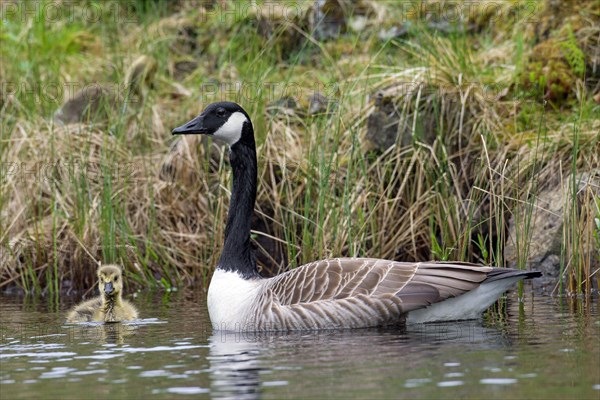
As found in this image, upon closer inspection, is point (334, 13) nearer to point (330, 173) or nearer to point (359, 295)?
point (330, 173)

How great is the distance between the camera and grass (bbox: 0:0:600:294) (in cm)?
1150

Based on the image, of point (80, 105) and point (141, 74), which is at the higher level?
point (141, 74)

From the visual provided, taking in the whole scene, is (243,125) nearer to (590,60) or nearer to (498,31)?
(590,60)

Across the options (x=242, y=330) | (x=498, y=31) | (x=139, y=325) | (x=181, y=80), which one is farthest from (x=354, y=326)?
(x=181, y=80)

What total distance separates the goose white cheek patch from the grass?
4.39 feet

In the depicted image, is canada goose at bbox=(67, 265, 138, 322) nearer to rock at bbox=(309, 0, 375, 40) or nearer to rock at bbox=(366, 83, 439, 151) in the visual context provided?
rock at bbox=(366, 83, 439, 151)

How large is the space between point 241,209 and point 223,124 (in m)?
0.82

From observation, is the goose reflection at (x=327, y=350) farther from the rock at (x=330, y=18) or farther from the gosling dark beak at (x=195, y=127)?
the rock at (x=330, y=18)

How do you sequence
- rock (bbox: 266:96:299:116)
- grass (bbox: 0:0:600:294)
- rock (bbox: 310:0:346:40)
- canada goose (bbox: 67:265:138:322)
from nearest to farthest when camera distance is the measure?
1. canada goose (bbox: 67:265:138:322)
2. grass (bbox: 0:0:600:294)
3. rock (bbox: 266:96:299:116)
4. rock (bbox: 310:0:346:40)

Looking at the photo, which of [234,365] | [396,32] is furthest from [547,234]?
[234,365]

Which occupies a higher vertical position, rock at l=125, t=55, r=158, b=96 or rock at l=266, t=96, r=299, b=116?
rock at l=125, t=55, r=158, b=96

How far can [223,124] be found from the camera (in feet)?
32.4

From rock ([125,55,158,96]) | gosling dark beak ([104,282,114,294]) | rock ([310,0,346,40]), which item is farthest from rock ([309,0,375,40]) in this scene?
gosling dark beak ([104,282,114,294])

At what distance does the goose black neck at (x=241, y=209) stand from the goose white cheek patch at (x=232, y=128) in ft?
0.16
